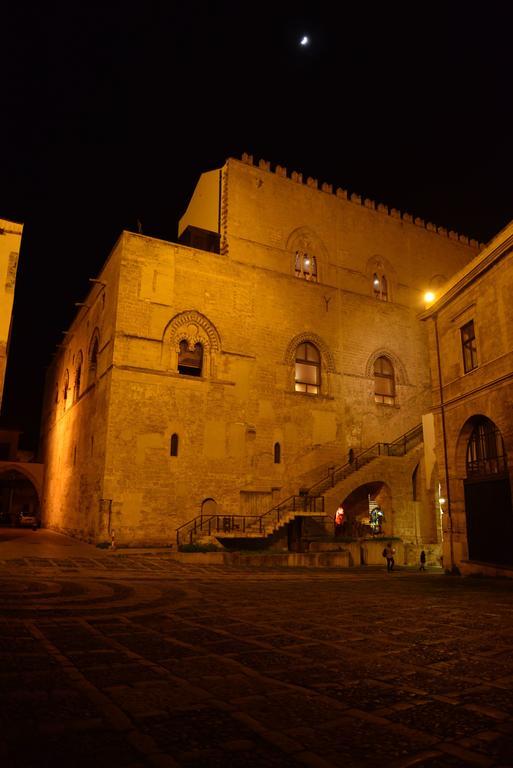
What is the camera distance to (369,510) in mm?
25078

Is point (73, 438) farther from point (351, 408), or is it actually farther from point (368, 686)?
point (368, 686)

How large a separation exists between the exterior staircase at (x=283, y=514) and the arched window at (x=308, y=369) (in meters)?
3.83

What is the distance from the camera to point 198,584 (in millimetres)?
11680

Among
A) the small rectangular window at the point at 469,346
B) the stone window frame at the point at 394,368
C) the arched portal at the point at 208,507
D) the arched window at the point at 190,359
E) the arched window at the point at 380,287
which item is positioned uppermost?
the arched window at the point at 380,287

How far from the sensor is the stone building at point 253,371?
21.2 metres

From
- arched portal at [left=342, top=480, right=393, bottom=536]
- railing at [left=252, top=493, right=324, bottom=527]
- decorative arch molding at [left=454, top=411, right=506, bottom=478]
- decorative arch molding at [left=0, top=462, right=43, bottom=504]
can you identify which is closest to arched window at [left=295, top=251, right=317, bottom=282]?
arched portal at [left=342, top=480, right=393, bottom=536]

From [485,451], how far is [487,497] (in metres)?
1.33

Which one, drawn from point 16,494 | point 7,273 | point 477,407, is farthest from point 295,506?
point 16,494

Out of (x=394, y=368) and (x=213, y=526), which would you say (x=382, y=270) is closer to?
(x=394, y=368)

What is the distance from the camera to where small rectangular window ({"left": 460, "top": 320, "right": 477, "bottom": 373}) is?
15.9 metres

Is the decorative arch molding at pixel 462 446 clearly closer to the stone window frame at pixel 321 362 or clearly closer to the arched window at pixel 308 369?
the stone window frame at pixel 321 362

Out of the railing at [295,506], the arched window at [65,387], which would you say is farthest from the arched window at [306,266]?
the arched window at [65,387]

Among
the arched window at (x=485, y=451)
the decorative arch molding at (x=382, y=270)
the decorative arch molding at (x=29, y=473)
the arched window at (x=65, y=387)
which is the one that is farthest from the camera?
the decorative arch molding at (x=29, y=473)

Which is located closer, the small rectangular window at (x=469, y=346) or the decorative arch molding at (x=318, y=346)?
the small rectangular window at (x=469, y=346)
